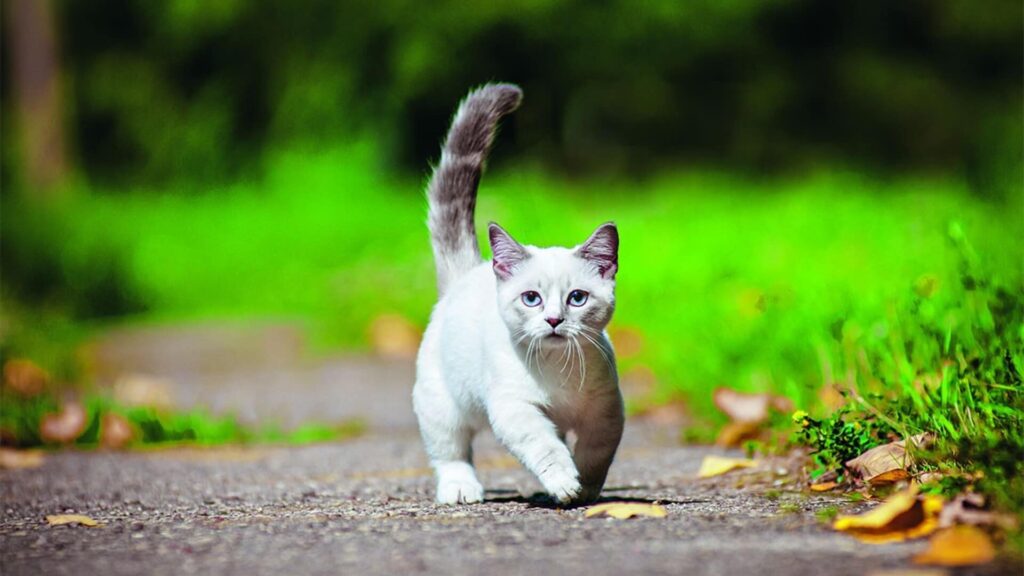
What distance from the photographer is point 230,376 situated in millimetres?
7090

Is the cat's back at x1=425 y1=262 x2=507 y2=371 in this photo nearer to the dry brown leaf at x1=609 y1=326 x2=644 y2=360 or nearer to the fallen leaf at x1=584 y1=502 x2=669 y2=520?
the fallen leaf at x1=584 y1=502 x2=669 y2=520

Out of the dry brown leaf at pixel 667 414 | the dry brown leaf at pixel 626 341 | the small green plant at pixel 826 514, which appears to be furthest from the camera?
the dry brown leaf at pixel 626 341

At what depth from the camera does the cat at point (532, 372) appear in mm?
3191

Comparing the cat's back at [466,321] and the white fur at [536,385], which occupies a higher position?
the cat's back at [466,321]

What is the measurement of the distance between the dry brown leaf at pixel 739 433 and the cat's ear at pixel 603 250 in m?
1.19

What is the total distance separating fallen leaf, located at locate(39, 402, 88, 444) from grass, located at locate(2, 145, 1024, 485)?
4.49 feet

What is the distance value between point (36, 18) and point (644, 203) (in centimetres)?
626

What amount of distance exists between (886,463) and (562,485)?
815mm

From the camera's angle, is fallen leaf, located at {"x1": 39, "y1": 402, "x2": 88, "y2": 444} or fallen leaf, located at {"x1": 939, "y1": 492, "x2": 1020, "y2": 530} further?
fallen leaf, located at {"x1": 39, "y1": 402, "x2": 88, "y2": 444}

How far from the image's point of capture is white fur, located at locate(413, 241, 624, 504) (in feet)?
10.4

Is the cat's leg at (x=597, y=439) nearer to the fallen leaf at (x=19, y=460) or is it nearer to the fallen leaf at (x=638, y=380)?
the fallen leaf at (x=19, y=460)

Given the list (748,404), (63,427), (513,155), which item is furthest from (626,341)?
Answer: (513,155)

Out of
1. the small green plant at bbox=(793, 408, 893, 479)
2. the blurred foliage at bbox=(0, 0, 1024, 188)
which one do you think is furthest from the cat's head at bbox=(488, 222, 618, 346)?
the blurred foliage at bbox=(0, 0, 1024, 188)

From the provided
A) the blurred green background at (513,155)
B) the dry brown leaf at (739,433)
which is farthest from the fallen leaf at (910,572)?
the blurred green background at (513,155)
